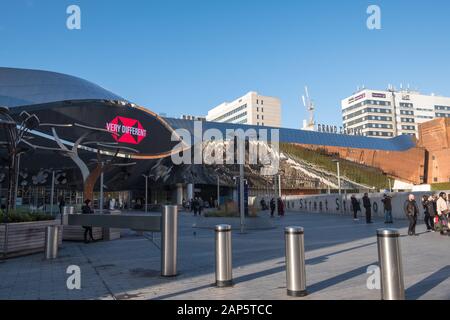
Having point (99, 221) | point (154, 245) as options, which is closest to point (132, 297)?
point (99, 221)

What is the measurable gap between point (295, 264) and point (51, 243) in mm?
7304

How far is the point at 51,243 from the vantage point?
10.5 meters

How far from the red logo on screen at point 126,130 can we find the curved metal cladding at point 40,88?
15.4 feet

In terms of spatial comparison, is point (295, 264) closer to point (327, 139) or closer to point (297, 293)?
point (297, 293)

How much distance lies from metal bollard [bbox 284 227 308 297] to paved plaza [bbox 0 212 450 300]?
178mm

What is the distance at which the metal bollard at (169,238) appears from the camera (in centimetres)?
773

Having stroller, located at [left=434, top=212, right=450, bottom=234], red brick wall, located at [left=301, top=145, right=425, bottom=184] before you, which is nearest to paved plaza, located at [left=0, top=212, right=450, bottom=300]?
stroller, located at [left=434, top=212, right=450, bottom=234]

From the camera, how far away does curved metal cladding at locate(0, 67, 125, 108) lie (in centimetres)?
5581

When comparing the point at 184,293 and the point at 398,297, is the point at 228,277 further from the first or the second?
the point at 398,297

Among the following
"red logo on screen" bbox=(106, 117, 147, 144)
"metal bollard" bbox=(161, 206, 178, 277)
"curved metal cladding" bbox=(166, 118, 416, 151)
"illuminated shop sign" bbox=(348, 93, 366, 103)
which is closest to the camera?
"metal bollard" bbox=(161, 206, 178, 277)
